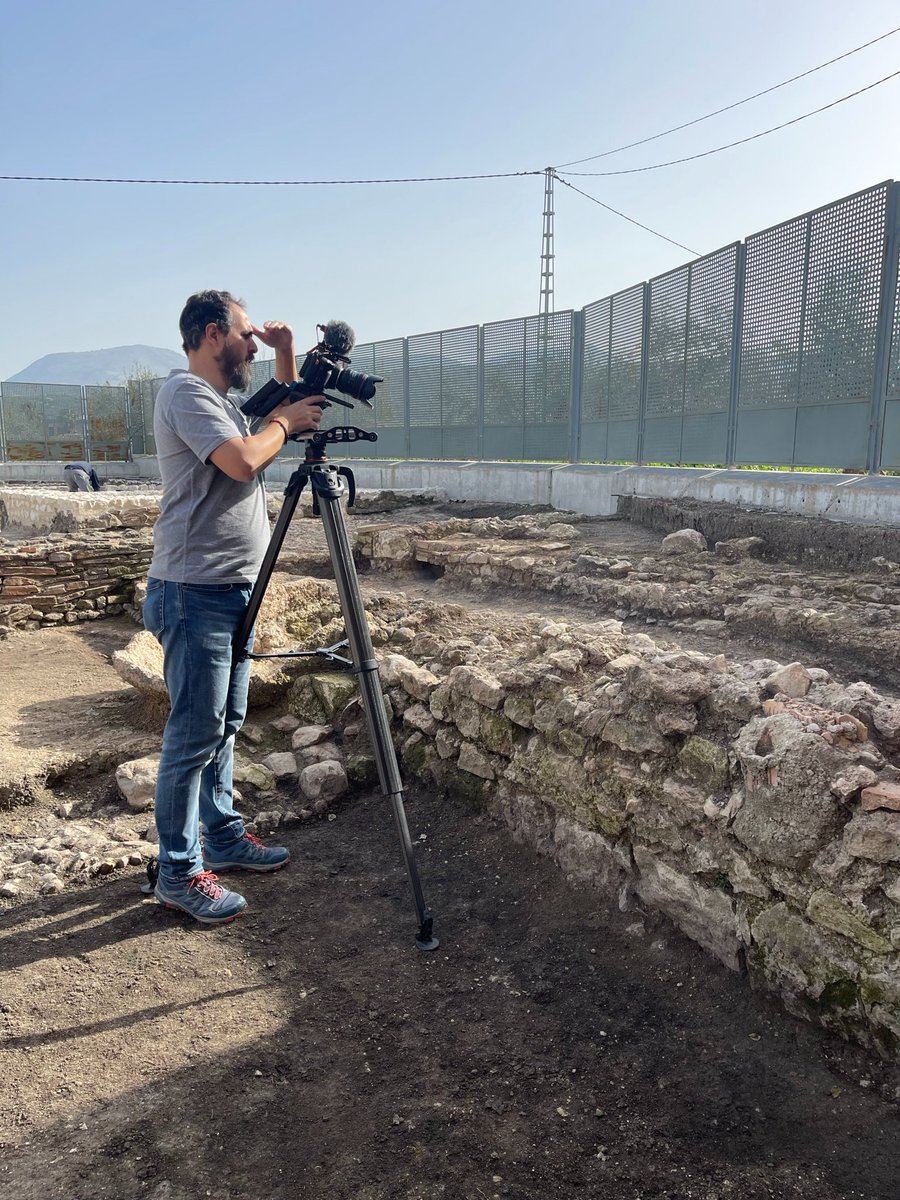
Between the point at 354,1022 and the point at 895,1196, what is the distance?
134 centimetres

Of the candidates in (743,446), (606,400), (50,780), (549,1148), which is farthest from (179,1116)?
(606,400)

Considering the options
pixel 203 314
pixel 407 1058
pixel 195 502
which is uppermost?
pixel 203 314

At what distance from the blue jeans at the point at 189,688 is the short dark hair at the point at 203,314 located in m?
0.81

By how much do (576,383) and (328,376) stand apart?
511 inches

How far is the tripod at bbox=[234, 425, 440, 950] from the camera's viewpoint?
8.36 feet

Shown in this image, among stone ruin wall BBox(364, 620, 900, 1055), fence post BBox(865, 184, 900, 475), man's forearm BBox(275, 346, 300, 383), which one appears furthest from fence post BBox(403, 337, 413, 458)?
man's forearm BBox(275, 346, 300, 383)

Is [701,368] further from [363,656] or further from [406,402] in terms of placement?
[363,656]

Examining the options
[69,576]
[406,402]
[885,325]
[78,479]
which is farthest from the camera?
[406,402]

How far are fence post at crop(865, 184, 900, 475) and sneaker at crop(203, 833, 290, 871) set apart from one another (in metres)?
7.40

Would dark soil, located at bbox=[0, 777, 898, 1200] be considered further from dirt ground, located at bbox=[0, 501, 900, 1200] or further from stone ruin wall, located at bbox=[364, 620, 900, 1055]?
stone ruin wall, located at bbox=[364, 620, 900, 1055]

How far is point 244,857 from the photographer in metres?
3.09

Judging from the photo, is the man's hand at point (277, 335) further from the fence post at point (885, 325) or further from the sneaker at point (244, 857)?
the fence post at point (885, 325)

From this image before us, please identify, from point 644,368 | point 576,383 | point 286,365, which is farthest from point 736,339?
point 286,365

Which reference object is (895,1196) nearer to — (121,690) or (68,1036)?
(68,1036)
